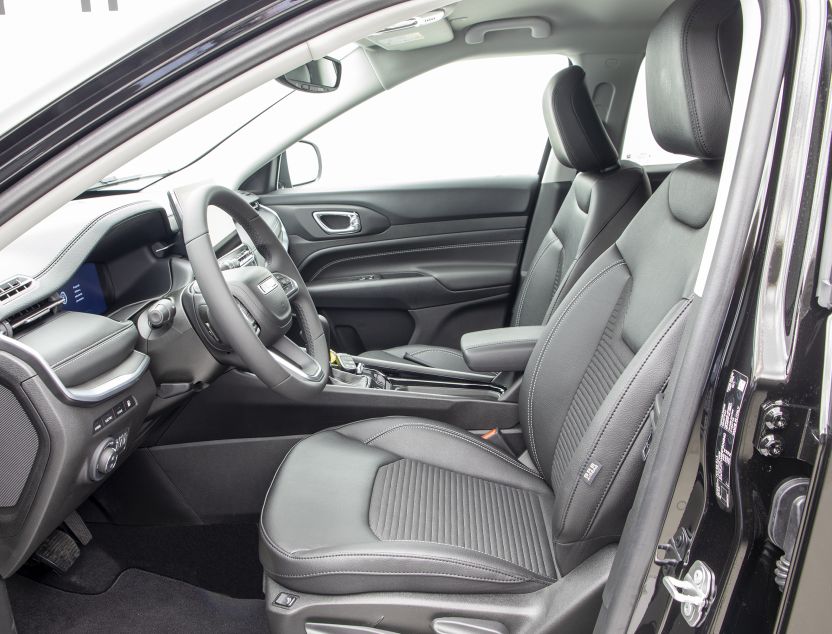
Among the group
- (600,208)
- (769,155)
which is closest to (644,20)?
(600,208)

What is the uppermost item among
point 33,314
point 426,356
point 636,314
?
point 33,314

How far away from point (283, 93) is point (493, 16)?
704mm

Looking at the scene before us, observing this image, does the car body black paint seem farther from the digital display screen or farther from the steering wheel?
the digital display screen

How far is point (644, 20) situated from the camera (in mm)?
2113

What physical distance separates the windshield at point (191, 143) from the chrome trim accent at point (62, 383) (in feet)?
2.20

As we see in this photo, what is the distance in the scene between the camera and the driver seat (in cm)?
107

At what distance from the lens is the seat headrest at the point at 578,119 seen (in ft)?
6.61

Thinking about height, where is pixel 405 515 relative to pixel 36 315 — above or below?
below

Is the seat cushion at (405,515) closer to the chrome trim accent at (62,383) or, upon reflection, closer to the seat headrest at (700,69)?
the chrome trim accent at (62,383)

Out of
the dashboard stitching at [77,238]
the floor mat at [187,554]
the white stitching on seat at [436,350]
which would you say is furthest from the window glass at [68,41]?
the white stitching on seat at [436,350]

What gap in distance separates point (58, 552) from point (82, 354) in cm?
71

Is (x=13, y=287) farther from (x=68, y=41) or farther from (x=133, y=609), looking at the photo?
(x=133, y=609)

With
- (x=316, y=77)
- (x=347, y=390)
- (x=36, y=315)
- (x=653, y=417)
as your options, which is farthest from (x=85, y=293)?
(x=653, y=417)

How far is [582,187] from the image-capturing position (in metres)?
2.11
